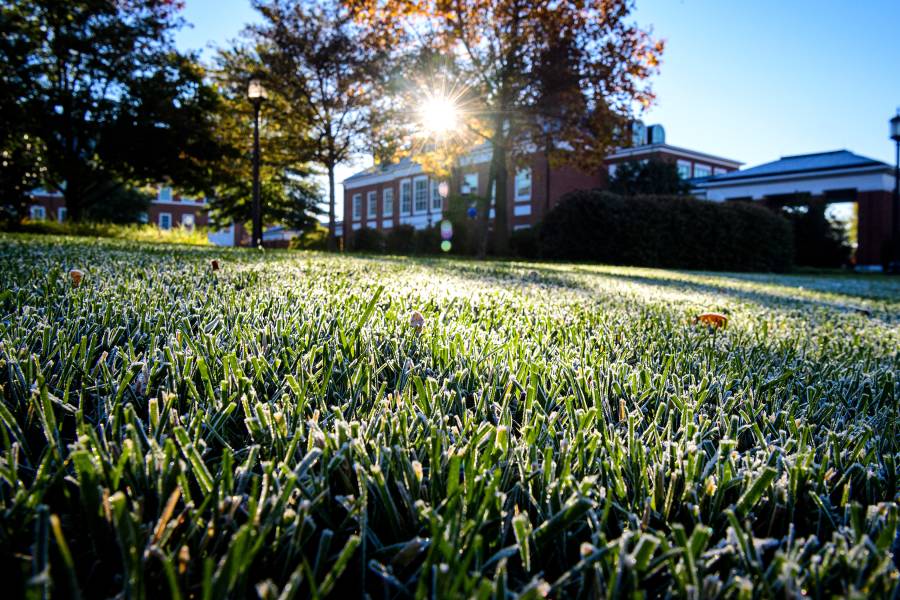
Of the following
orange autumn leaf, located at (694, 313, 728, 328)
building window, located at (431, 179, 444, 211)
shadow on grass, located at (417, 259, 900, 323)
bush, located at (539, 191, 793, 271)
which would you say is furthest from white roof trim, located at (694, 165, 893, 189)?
orange autumn leaf, located at (694, 313, 728, 328)

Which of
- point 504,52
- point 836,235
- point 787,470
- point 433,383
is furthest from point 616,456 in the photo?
point 836,235

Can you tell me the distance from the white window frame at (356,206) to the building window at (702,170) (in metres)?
26.3

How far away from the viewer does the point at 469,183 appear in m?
36.7

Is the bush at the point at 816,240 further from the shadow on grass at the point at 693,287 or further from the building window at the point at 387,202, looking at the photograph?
the building window at the point at 387,202

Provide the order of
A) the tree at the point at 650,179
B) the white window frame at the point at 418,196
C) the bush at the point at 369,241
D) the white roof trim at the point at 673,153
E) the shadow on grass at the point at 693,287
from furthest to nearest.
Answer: the white window frame at the point at 418,196 → the white roof trim at the point at 673,153 → the tree at the point at 650,179 → the bush at the point at 369,241 → the shadow on grass at the point at 693,287

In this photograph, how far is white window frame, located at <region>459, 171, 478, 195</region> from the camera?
36.6 meters

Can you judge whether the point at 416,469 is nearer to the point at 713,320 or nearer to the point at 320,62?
the point at 713,320

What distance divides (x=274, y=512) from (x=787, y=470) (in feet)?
2.25

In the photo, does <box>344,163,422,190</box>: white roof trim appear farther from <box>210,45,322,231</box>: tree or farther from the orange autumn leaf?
the orange autumn leaf

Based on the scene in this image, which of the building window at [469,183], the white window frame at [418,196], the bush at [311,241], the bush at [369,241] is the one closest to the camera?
the bush at [369,241]

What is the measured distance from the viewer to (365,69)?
18828mm

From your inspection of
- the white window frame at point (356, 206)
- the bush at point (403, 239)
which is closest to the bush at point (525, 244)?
the bush at point (403, 239)

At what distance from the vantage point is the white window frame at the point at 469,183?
36.6 meters

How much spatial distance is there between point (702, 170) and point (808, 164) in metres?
8.04
